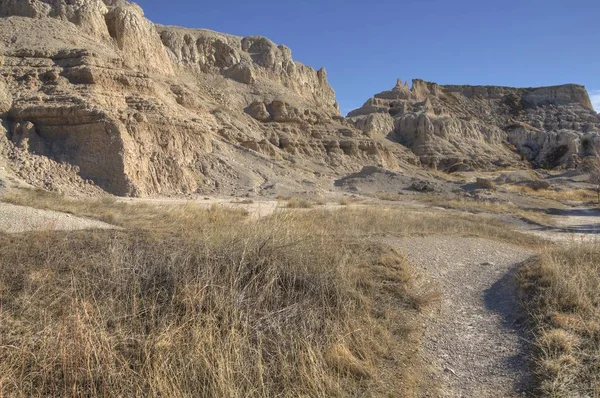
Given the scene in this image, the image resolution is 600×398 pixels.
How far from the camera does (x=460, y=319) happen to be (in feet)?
17.4

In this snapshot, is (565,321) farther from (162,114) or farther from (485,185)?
(485,185)

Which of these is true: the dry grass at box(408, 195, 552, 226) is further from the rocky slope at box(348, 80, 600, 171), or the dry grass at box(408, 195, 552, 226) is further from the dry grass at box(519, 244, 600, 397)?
the rocky slope at box(348, 80, 600, 171)

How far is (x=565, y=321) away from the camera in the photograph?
4754mm

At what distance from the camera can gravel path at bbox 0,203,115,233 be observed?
7691 mm

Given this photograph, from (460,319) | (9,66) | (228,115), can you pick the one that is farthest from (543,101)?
(460,319)

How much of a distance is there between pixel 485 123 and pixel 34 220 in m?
Result: 91.1

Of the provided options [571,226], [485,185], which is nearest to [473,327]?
[571,226]

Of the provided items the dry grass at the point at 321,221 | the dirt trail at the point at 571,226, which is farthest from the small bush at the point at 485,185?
the dry grass at the point at 321,221

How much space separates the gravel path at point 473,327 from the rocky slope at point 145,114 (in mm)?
17087

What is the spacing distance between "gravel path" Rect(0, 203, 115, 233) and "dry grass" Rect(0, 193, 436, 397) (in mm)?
1839

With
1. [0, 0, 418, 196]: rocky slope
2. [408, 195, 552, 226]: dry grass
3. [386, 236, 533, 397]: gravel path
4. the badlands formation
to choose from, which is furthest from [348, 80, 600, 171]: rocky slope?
[386, 236, 533, 397]: gravel path

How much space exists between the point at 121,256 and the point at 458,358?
3582 mm

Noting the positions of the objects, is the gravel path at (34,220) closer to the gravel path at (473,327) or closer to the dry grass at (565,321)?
the gravel path at (473,327)

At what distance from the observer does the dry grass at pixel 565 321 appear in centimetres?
366
